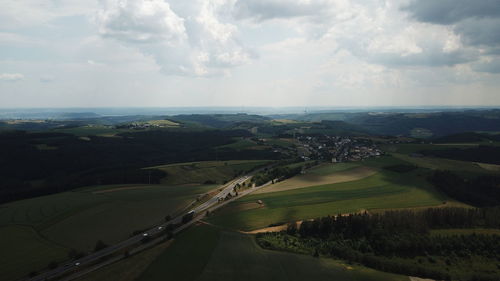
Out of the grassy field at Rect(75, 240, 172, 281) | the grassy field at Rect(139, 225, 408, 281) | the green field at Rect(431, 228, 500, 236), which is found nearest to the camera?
the grassy field at Rect(75, 240, 172, 281)

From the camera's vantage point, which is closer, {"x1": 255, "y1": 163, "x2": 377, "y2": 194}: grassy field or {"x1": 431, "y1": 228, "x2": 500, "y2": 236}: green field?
{"x1": 431, "y1": 228, "x2": 500, "y2": 236}: green field

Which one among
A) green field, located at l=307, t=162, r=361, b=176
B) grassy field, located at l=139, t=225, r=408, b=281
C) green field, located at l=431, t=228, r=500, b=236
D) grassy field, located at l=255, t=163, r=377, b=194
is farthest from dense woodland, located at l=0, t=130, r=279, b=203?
green field, located at l=431, t=228, r=500, b=236

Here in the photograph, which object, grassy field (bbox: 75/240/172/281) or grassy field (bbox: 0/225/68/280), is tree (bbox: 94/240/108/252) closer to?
grassy field (bbox: 0/225/68/280)

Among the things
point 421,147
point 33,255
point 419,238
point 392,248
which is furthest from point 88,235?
point 421,147

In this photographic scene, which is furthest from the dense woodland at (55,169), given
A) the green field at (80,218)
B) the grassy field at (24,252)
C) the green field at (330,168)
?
the grassy field at (24,252)

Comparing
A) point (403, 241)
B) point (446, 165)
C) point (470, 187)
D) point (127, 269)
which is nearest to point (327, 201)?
point (403, 241)

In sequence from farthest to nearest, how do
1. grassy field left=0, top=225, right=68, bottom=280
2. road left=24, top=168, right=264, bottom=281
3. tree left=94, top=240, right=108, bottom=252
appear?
tree left=94, top=240, right=108, bottom=252 < grassy field left=0, top=225, right=68, bottom=280 < road left=24, top=168, right=264, bottom=281

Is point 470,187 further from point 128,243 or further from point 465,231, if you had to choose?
point 128,243
